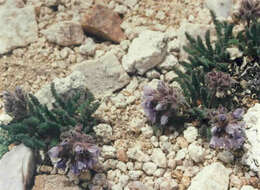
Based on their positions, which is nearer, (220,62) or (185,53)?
(220,62)

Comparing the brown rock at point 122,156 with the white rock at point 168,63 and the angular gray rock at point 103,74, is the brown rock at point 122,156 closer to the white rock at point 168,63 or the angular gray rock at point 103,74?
the angular gray rock at point 103,74

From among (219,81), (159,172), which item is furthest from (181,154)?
(219,81)

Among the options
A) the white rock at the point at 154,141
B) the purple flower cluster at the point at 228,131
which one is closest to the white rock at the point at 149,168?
the white rock at the point at 154,141

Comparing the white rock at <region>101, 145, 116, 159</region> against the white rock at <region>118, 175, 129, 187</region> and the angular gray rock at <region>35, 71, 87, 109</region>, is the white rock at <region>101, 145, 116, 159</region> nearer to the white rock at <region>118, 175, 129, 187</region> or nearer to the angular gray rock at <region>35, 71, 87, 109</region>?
the white rock at <region>118, 175, 129, 187</region>

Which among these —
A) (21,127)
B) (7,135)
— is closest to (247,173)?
(21,127)

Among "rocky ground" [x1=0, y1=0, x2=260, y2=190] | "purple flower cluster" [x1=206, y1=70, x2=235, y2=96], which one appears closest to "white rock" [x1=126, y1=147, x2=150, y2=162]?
"rocky ground" [x1=0, y1=0, x2=260, y2=190]

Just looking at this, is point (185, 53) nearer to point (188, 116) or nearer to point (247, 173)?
point (188, 116)
